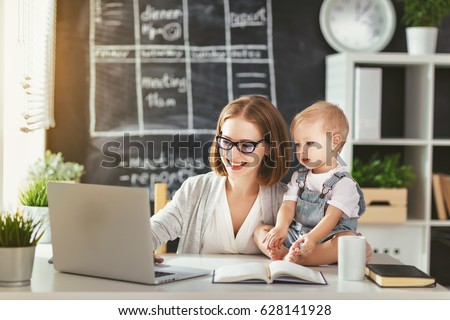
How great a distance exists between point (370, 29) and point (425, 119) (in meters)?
0.60

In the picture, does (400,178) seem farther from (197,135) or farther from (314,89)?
(197,135)

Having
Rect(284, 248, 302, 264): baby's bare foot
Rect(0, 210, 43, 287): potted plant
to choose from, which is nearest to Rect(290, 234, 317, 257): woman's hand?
Rect(284, 248, 302, 264): baby's bare foot

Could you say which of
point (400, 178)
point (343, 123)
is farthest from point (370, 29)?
point (343, 123)

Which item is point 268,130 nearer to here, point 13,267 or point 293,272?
point 293,272

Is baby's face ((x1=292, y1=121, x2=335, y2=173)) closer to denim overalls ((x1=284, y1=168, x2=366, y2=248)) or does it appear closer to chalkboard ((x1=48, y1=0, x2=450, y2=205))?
denim overalls ((x1=284, y1=168, x2=366, y2=248))

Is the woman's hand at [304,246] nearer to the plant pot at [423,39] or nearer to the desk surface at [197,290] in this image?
the desk surface at [197,290]

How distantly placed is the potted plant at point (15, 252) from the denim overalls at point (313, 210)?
80cm

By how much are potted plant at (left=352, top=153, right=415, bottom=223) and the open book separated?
6.57 feet

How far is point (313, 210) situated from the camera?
2.15m

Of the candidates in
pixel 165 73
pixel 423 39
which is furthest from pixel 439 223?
pixel 165 73

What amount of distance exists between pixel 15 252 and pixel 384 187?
248 centimetres

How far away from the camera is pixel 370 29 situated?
4.09m

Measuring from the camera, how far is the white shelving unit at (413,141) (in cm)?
383

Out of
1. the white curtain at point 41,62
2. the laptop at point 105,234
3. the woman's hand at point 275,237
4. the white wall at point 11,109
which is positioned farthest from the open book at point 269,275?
the white curtain at point 41,62
